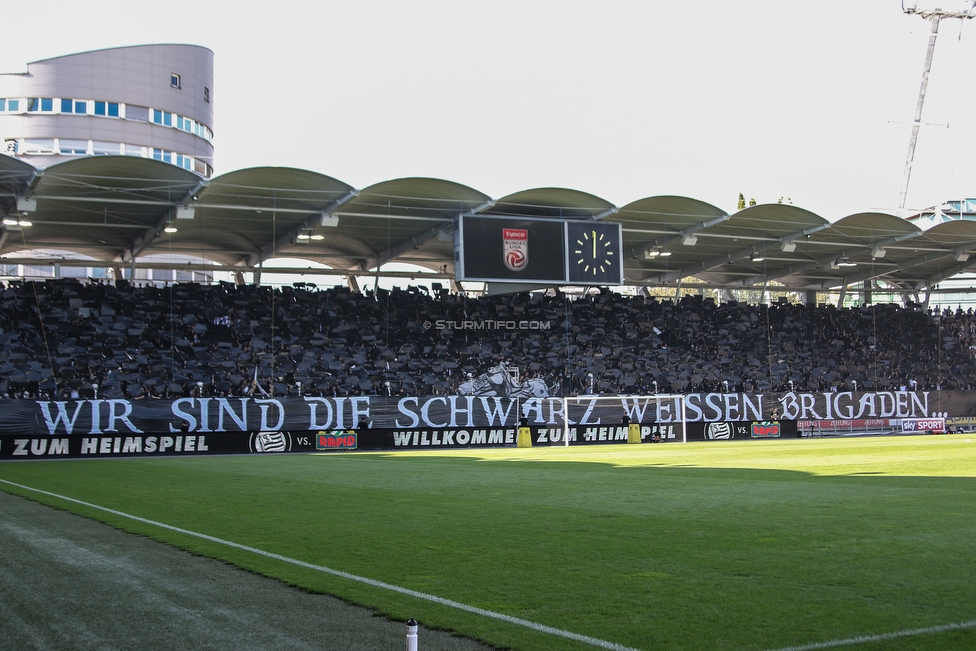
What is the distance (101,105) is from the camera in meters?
69.6

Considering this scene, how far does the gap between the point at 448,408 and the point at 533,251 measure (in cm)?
757

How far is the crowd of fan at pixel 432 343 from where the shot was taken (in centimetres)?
3834

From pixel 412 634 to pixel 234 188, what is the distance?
34.3 meters

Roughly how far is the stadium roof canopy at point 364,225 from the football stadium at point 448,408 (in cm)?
21

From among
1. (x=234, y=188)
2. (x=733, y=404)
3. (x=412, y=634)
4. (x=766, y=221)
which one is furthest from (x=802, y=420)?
(x=412, y=634)

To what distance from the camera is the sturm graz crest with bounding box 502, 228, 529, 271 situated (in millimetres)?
39625

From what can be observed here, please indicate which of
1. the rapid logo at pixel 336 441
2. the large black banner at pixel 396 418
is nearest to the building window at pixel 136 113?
the large black banner at pixel 396 418

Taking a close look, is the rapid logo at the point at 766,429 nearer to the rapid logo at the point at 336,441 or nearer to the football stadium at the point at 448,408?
the football stadium at the point at 448,408

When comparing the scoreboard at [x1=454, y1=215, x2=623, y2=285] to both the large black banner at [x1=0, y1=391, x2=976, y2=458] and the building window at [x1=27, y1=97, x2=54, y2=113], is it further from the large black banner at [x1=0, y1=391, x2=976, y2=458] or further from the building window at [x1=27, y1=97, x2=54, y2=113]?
the building window at [x1=27, y1=97, x2=54, y2=113]

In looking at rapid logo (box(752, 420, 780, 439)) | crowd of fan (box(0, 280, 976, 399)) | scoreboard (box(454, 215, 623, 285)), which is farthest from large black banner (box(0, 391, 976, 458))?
scoreboard (box(454, 215, 623, 285))

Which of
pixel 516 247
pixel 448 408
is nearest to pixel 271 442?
pixel 448 408

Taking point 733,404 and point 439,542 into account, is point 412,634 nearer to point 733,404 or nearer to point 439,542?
point 439,542

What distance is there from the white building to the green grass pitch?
5416cm

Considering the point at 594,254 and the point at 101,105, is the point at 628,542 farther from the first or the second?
the point at 101,105
